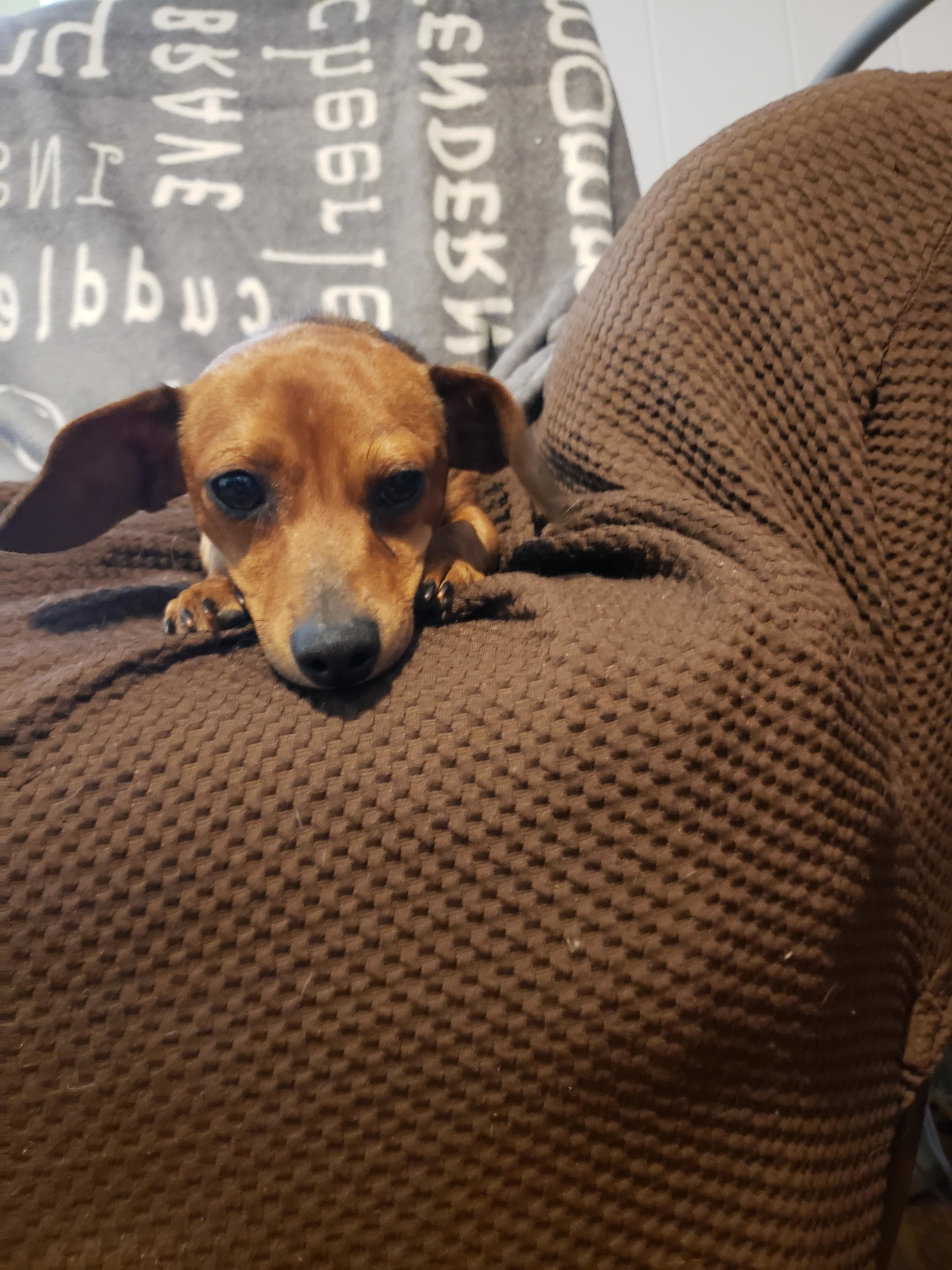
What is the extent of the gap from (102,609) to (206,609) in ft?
0.44

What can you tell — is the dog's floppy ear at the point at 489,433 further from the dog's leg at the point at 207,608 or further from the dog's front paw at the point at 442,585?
the dog's leg at the point at 207,608

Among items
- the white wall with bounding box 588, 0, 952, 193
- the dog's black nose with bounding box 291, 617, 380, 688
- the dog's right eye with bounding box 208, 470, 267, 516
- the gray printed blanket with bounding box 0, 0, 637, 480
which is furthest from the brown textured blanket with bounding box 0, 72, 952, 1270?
the white wall with bounding box 588, 0, 952, 193

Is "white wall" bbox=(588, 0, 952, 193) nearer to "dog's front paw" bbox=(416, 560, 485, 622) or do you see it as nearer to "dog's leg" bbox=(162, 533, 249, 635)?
"dog's front paw" bbox=(416, 560, 485, 622)

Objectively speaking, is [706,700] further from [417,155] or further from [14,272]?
[14,272]

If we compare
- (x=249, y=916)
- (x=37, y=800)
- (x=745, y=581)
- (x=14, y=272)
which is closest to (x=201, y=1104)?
(x=249, y=916)

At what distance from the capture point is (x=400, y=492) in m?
0.97

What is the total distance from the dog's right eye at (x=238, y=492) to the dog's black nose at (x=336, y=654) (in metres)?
0.26

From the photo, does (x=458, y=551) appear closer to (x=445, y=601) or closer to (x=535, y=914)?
(x=445, y=601)

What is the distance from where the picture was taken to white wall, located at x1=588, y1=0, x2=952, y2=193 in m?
2.20

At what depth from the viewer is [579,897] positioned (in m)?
0.58

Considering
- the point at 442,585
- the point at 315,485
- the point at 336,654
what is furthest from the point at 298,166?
the point at 336,654

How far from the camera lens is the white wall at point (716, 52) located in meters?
2.20

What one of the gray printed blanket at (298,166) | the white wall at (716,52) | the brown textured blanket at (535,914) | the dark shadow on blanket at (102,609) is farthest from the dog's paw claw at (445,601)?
the white wall at (716,52)

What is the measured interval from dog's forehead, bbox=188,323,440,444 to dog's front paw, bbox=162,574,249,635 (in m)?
0.19
